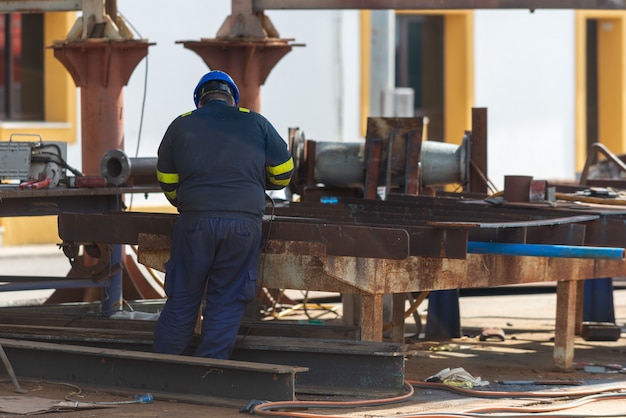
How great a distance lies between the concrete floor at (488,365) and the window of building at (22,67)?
6074 mm

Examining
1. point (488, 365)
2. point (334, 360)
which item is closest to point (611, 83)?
point (488, 365)

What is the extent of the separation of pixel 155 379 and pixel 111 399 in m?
0.27

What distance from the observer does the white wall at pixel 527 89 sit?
22.3 m

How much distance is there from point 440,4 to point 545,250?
338 centimetres

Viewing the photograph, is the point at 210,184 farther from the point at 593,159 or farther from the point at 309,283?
the point at 593,159

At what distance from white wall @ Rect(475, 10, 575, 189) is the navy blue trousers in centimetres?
1439

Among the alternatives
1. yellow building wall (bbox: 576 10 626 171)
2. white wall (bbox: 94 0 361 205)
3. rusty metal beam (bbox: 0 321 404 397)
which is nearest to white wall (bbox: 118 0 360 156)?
white wall (bbox: 94 0 361 205)

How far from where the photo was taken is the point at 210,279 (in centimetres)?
823

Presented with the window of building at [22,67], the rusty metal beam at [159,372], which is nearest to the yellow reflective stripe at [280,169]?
the rusty metal beam at [159,372]

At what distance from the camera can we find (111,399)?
801 cm

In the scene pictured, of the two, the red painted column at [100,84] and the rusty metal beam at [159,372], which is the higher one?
the red painted column at [100,84]

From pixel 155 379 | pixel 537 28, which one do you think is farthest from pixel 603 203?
pixel 537 28

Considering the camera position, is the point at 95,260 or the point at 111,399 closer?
the point at 111,399

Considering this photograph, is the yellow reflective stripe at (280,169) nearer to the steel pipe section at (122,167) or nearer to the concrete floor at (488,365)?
the concrete floor at (488,365)
